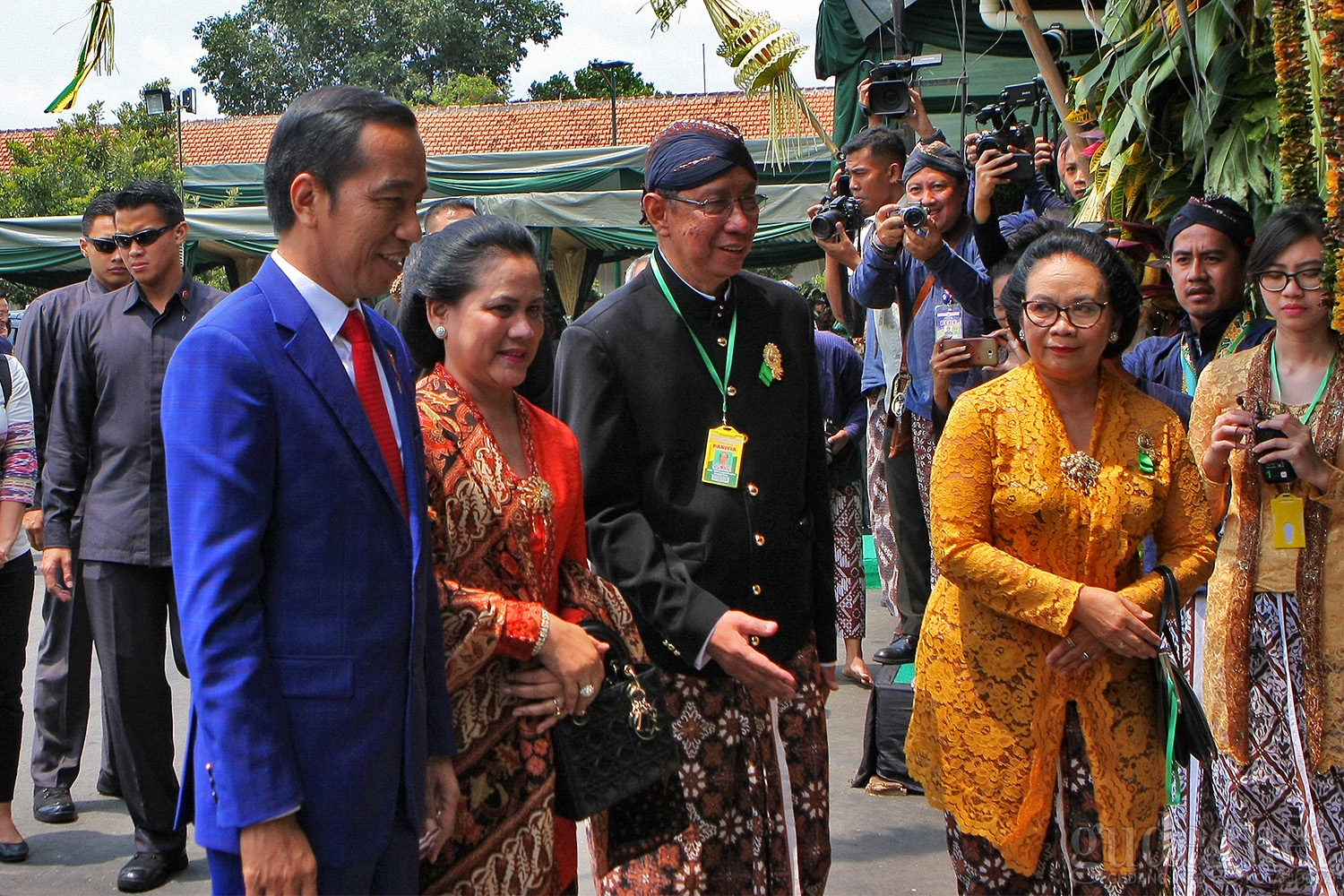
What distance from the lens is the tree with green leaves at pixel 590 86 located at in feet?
131

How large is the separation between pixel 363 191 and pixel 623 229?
35.0 feet

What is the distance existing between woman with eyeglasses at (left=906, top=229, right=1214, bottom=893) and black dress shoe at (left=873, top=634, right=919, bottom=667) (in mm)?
2771

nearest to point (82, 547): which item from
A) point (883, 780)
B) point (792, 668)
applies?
point (792, 668)

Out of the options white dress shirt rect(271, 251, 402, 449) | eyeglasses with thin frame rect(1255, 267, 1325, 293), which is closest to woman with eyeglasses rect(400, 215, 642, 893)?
white dress shirt rect(271, 251, 402, 449)

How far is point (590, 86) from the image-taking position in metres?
43.8

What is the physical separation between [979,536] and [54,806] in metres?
3.73

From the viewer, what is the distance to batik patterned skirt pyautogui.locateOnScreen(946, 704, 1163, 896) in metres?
2.99

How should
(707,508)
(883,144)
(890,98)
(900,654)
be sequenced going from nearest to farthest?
(707,508)
(883,144)
(890,98)
(900,654)

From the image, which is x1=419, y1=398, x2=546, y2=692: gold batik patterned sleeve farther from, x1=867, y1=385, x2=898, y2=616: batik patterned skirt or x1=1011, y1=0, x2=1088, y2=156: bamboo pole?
x1=867, y1=385, x2=898, y2=616: batik patterned skirt

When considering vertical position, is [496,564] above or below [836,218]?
below

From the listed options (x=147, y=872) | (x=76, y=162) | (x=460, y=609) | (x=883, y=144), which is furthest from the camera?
(x=76, y=162)

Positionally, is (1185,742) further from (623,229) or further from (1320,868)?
(623,229)

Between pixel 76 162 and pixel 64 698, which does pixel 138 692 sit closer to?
pixel 64 698

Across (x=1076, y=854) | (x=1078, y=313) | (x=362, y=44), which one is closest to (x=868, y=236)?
(x=1078, y=313)
